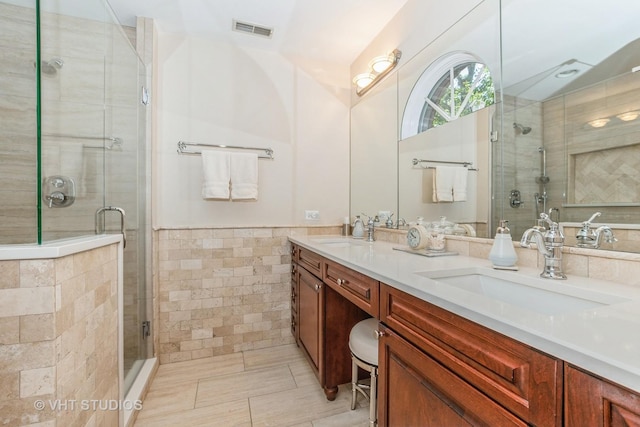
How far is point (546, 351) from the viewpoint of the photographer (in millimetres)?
506

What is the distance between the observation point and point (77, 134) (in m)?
1.44

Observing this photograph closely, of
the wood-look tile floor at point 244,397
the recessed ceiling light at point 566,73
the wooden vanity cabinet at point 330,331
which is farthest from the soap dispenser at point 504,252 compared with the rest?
the wood-look tile floor at point 244,397

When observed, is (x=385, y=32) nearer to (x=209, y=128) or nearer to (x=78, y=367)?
(x=209, y=128)

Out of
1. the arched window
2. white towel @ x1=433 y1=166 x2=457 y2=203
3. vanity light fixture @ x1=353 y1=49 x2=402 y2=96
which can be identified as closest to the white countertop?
white towel @ x1=433 y1=166 x2=457 y2=203

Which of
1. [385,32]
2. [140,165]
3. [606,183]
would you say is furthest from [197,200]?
[606,183]

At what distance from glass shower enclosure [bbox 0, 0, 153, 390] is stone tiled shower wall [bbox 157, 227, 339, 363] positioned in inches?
7.0

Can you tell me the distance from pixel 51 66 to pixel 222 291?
1655 millimetres

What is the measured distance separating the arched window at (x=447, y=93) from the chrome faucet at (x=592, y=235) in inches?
28.0

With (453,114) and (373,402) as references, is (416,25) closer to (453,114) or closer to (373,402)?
(453,114)

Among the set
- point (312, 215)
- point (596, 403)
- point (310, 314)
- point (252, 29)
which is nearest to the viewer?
point (596, 403)

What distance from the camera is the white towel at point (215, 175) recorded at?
2119 millimetres

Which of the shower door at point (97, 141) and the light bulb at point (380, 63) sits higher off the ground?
the light bulb at point (380, 63)

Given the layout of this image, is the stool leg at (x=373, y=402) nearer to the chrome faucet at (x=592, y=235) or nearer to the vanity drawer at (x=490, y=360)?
the vanity drawer at (x=490, y=360)

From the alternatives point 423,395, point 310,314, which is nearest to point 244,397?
point 310,314
